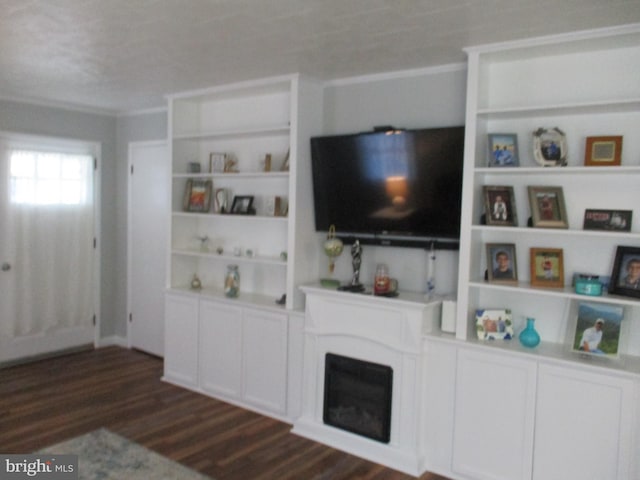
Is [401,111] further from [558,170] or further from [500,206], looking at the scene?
[558,170]

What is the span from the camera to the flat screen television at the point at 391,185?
3.22 metres

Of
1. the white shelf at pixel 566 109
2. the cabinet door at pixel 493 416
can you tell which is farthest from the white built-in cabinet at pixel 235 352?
the white shelf at pixel 566 109

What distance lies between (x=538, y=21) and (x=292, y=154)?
5.90 ft

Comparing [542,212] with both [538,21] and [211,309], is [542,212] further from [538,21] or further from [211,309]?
[211,309]

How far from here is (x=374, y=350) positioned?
3.37m

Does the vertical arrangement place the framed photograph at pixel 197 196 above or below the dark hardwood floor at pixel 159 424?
above

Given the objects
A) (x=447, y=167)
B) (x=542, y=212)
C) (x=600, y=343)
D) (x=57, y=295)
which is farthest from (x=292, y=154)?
(x=57, y=295)

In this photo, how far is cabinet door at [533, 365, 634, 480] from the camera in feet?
8.55

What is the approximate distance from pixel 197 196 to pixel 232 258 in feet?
2.41

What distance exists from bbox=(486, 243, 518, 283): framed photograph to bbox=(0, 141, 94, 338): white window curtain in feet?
13.4

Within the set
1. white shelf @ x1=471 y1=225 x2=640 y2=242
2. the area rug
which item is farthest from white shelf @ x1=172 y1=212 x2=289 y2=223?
the area rug

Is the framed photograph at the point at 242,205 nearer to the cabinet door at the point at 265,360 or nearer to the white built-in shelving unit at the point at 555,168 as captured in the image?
the cabinet door at the point at 265,360

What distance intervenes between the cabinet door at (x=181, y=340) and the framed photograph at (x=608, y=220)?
2959 millimetres

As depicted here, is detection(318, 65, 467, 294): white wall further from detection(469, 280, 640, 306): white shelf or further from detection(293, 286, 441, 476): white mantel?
detection(469, 280, 640, 306): white shelf
